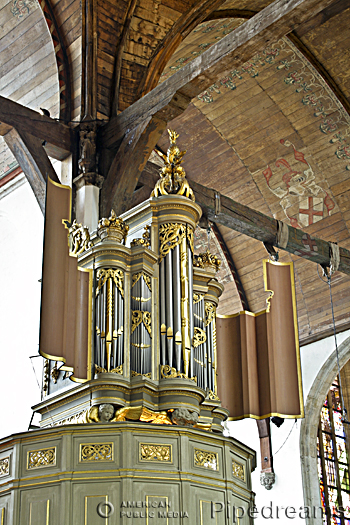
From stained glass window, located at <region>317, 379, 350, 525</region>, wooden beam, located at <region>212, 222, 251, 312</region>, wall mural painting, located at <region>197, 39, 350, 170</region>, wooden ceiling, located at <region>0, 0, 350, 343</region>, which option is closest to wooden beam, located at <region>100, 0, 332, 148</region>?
wooden ceiling, located at <region>0, 0, 350, 343</region>

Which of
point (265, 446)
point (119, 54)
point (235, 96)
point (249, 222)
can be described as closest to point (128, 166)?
point (119, 54)

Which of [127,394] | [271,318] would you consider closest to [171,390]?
[127,394]

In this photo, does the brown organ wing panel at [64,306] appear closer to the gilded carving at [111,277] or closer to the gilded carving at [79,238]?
the gilded carving at [111,277]

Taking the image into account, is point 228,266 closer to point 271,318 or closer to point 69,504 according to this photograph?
point 271,318

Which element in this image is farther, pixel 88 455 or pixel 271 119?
pixel 271 119

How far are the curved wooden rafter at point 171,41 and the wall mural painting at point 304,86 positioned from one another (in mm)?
2666

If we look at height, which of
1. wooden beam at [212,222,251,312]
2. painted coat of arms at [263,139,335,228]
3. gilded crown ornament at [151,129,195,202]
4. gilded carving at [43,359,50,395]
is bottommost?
gilded carving at [43,359,50,395]

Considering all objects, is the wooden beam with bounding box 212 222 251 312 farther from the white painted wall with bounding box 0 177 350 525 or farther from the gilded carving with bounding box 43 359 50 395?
the gilded carving with bounding box 43 359 50 395

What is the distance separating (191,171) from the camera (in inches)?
610

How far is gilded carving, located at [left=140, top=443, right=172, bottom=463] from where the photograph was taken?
6.93 m

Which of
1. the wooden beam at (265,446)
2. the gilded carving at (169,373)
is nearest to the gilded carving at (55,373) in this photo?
the gilded carving at (169,373)

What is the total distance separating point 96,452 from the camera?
22.5 feet

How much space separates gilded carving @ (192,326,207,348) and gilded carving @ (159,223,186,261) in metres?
0.90

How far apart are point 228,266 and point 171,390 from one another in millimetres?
8252
